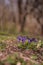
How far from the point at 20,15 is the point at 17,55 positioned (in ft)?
10.1

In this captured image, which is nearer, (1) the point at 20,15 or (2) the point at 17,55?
(2) the point at 17,55

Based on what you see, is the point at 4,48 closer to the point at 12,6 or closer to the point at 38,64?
the point at 38,64

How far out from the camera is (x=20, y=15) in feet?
19.6

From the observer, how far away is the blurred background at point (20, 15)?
19.3 feet

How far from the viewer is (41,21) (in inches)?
237

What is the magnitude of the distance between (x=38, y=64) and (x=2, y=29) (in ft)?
9.94

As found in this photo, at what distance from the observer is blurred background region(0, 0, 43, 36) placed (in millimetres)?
5883

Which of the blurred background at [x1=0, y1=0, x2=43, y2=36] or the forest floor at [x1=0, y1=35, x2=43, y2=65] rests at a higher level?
the blurred background at [x1=0, y1=0, x2=43, y2=36]

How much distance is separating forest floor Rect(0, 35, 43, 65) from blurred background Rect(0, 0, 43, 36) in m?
1.67

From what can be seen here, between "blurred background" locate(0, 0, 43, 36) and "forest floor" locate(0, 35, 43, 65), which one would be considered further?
"blurred background" locate(0, 0, 43, 36)

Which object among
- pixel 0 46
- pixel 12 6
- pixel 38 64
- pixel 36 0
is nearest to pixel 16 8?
pixel 12 6

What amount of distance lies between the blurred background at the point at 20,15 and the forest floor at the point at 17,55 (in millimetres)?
1667

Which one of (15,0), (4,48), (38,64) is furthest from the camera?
(15,0)

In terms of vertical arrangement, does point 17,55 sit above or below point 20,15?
below
